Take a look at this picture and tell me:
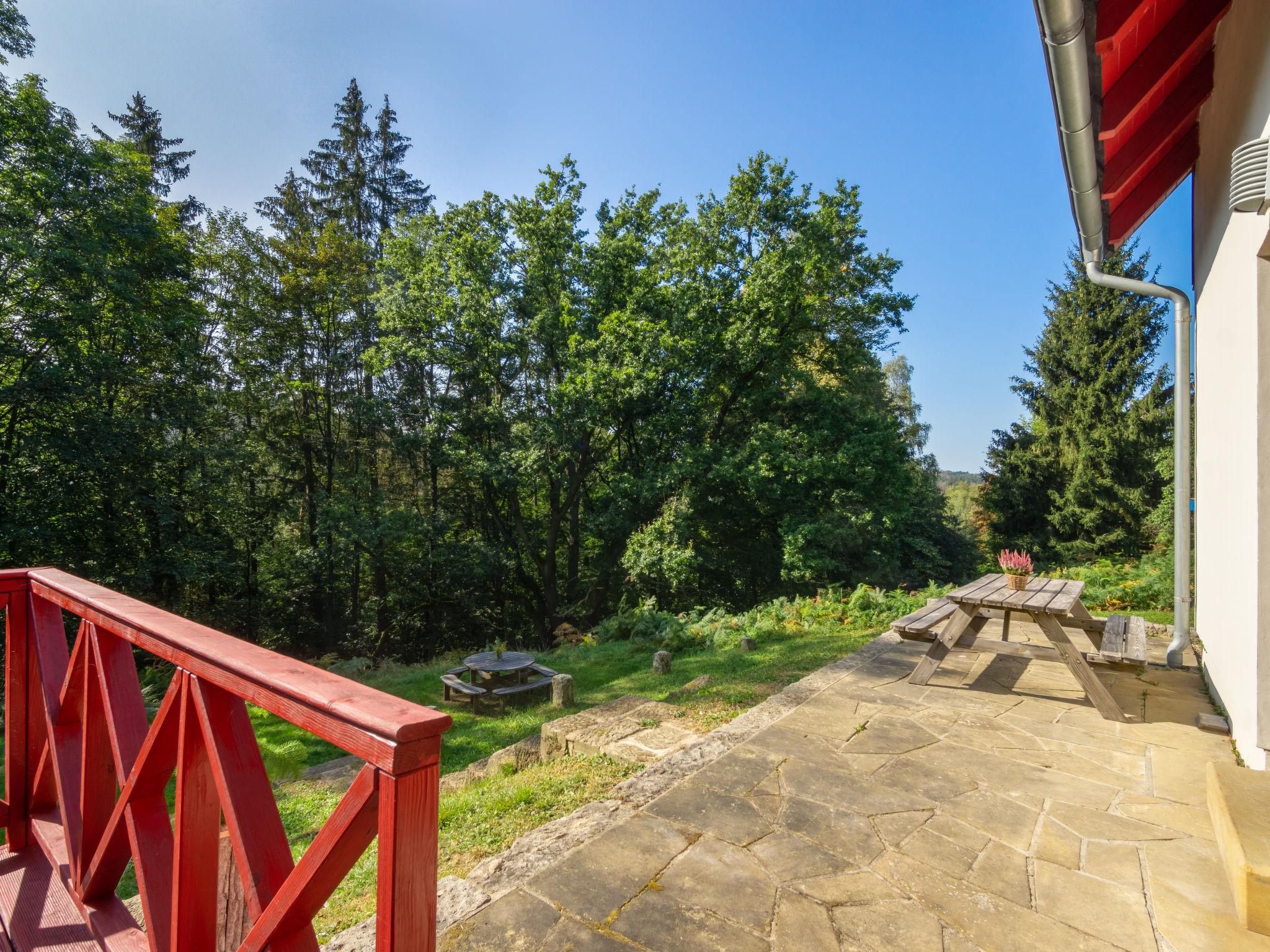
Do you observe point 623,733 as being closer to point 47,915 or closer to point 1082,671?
point 47,915

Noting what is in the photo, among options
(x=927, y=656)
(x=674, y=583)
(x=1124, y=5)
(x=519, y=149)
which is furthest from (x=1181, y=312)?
(x=519, y=149)

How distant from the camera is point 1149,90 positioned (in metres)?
3.30

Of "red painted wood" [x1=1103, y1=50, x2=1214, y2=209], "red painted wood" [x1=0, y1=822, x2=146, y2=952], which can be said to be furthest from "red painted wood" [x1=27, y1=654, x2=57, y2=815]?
"red painted wood" [x1=1103, y1=50, x2=1214, y2=209]

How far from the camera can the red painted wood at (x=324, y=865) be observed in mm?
799

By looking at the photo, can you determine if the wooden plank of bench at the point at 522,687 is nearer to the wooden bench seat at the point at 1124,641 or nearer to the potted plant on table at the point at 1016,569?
the potted plant on table at the point at 1016,569

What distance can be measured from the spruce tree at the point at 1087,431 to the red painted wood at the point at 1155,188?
13.2 meters

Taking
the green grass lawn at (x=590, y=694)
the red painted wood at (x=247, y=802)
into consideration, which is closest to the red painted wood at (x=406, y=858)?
the red painted wood at (x=247, y=802)

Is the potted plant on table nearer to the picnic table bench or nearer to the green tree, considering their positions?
the picnic table bench

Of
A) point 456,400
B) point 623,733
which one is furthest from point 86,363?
point 623,733

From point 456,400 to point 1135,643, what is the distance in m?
13.0

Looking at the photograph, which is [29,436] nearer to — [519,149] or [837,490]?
[519,149]

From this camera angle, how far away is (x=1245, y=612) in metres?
2.59

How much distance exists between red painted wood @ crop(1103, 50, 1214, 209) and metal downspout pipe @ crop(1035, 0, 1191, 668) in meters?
0.48

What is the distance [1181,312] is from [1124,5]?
2958 mm
